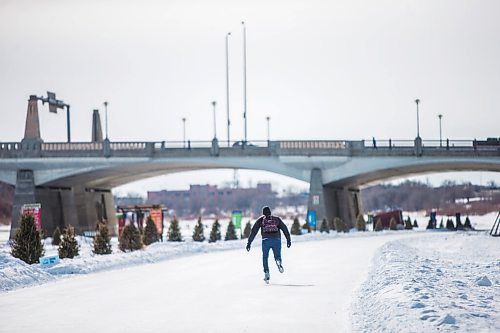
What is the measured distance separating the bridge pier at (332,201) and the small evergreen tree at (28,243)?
3908cm

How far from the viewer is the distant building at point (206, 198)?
191625mm

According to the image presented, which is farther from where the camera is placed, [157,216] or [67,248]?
[157,216]

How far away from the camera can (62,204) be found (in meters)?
67.8

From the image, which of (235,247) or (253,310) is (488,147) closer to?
(235,247)

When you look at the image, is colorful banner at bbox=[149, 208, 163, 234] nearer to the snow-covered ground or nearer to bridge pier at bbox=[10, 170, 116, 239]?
bridge pier at bbox=[10, 170, 116, 239]

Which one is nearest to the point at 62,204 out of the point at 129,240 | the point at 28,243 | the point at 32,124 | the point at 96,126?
the point at 32,124

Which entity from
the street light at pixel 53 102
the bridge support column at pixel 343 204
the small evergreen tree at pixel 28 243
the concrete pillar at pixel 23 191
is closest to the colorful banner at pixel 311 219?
the bridge support column at pixel 343 204

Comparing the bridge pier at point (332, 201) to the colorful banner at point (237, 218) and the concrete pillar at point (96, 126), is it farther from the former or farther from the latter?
the concrete pillar at point (96, 126)

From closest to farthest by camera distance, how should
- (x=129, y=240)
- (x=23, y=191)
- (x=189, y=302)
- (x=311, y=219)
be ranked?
(x=189, y=302)
(x=129, y=240)
(x=311, y=219)
(x=23, y=191)

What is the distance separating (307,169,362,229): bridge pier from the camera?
62.1 metres

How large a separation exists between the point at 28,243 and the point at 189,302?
36.2ft

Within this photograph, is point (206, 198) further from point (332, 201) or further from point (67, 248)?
point (67, 248)

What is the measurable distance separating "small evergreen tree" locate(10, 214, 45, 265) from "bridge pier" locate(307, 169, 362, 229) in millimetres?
39085

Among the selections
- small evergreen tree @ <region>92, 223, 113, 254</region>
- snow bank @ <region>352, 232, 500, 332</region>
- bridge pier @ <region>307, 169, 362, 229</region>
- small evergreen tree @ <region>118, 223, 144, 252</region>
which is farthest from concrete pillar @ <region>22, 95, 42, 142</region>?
snow bank @ <region>352, 232, 500, 332</region>
